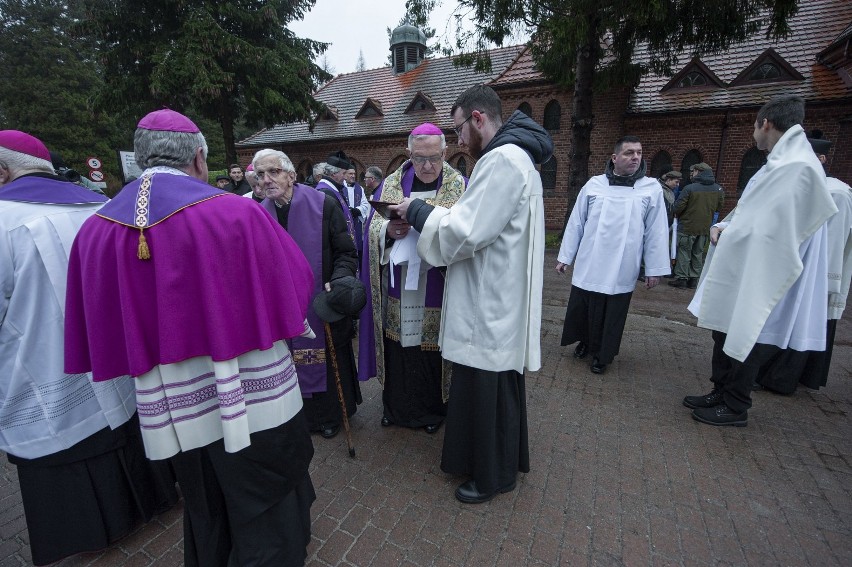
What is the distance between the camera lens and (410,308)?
9.50ft

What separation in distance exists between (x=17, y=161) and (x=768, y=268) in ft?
13.7

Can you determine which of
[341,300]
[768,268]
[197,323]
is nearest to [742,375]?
[768,268]

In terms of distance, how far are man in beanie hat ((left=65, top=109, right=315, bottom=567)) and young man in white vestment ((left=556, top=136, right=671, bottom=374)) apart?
10.1ft

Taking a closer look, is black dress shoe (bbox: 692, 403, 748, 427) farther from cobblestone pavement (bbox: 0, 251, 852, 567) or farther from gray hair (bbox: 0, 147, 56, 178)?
gray hair (bbox: 0, 147, 56, 178)

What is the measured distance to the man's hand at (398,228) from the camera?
2482 mm

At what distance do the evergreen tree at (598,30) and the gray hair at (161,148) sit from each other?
8237 millimetres

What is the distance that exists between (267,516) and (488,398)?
118 centimetres

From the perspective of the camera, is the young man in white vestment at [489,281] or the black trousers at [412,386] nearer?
the young man in white vestment at [489,281]

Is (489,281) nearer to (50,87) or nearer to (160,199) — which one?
(160,199)

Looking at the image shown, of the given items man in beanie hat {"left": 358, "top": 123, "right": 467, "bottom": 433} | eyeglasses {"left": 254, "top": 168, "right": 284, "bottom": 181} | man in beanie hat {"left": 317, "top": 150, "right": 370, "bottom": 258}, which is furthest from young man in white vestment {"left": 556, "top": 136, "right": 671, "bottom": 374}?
eyeglasses {"left": 254, "top": 168, "right": 284, "bottom": 181}

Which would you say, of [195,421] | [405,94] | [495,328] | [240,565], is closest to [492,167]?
[495,328]

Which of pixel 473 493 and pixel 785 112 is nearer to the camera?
pixel 473 493

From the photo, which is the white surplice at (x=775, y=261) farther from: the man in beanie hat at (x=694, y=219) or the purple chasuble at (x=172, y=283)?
the man in beanie hat at (x=694, y=219)

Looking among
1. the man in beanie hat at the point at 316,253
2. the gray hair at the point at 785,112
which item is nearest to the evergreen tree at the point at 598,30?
the gray hair at the point at 785,112
